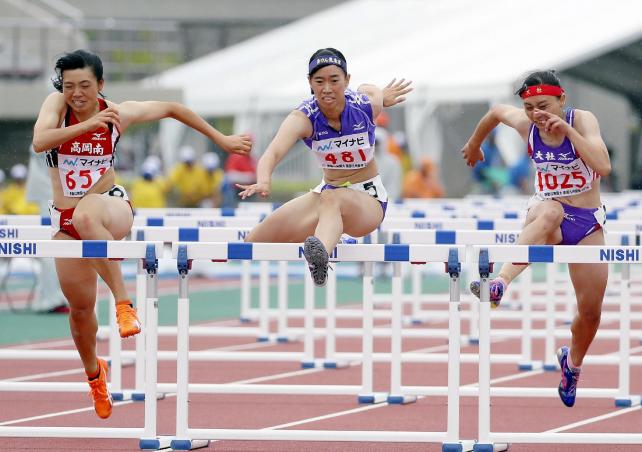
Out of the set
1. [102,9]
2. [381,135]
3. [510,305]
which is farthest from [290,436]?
[102,9]

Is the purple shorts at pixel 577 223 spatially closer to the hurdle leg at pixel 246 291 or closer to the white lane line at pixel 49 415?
the white lane line at pixel 49 415

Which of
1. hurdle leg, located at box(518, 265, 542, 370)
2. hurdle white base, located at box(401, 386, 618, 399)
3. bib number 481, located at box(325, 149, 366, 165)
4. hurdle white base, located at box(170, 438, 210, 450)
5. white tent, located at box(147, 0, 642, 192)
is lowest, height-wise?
hurdle white base, located at box(170, 438, 210, 450)

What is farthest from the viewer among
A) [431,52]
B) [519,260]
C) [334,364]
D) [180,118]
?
[431,52]

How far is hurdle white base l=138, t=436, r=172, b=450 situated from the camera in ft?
27.0

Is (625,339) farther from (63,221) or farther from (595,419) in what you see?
(63,221)

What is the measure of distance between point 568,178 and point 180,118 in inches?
93.5

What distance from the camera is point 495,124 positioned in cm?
907

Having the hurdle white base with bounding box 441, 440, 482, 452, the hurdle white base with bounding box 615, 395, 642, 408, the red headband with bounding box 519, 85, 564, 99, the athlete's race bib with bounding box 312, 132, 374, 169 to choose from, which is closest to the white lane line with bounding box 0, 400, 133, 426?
the athlete's race bib with bounding box 312, 132, 374, 169

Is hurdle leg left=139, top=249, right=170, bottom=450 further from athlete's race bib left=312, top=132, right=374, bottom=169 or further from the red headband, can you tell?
the red headband

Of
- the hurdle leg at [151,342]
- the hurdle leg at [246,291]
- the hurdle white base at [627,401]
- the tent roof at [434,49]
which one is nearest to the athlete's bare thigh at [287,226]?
the hurdle leg at [151,342]

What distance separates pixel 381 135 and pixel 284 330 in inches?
294

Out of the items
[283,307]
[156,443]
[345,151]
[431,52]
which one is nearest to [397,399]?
[345,151]

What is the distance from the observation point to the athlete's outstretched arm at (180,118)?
840 centimetres

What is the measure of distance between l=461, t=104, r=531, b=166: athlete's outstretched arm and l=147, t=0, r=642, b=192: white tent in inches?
627
